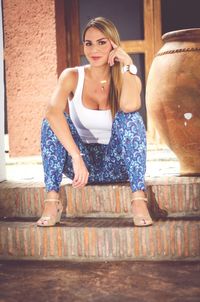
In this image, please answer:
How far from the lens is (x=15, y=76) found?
14.6 feet

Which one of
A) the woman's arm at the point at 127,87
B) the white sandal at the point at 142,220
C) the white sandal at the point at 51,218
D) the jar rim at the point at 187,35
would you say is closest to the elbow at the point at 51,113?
the woman's arm at the point at 127,87

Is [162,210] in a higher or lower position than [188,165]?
lower

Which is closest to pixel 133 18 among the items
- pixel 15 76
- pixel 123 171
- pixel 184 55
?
pixel 15 76

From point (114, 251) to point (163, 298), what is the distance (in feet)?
2.05

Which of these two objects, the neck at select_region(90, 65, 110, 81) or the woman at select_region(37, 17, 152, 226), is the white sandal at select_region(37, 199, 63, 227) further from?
the neck at select_region(90, 65, 110, 81)

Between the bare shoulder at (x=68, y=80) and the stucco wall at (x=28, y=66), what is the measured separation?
181cm

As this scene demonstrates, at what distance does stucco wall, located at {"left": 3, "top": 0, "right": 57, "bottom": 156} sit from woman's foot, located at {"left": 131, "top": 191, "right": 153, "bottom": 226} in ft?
7.52

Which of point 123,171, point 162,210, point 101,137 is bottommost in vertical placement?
point 162,210

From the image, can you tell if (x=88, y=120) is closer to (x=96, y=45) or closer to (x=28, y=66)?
(x=96, y=45)

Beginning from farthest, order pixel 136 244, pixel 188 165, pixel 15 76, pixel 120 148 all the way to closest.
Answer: pixel 15 76
pixel 188 165
pixel 120 148
pixel 136 244

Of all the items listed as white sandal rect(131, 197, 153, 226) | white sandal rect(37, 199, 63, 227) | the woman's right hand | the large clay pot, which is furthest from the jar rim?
white sandal rect(37, 199, 63, 227)

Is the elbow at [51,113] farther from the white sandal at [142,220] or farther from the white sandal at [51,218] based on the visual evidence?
the white sandal at [142,220]

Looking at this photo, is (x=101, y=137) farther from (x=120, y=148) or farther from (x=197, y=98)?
(x=197, y=98)

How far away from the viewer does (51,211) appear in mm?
2463
